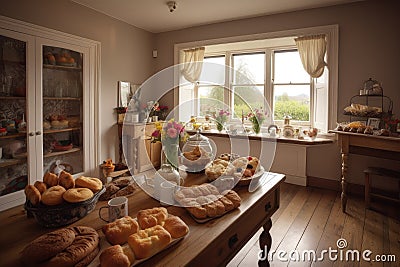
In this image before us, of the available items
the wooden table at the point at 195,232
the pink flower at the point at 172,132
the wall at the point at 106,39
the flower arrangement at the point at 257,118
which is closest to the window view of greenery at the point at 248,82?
the flower arrangement at the point at 257,118

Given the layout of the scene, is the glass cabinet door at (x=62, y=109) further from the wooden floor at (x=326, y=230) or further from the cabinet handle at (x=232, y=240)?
the cabinet handle at (x=232, y=240)

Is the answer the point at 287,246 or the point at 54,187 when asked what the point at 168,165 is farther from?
the point at 287,246

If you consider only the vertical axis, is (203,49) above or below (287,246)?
above

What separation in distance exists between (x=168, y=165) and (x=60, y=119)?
2.63 meters

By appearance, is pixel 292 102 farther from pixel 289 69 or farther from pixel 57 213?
pixel 57 213

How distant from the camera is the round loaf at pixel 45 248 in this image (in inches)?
29.3

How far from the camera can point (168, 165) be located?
134cm

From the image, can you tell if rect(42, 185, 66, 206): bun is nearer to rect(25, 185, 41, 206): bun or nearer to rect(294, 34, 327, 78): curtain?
rect(25, 185, 41, 206): bun

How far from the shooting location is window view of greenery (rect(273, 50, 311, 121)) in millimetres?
3932

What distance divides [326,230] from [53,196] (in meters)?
2.30

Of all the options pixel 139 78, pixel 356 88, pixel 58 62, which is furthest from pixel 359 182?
pixel 58 62

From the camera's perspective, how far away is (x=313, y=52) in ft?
11.5

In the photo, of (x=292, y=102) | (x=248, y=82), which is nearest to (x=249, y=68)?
(x=248, y=82)

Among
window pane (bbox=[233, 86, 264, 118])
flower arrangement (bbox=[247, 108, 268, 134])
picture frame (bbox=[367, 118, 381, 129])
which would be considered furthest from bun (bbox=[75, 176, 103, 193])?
window pane (bbox=[233, 86, 264, 118])
